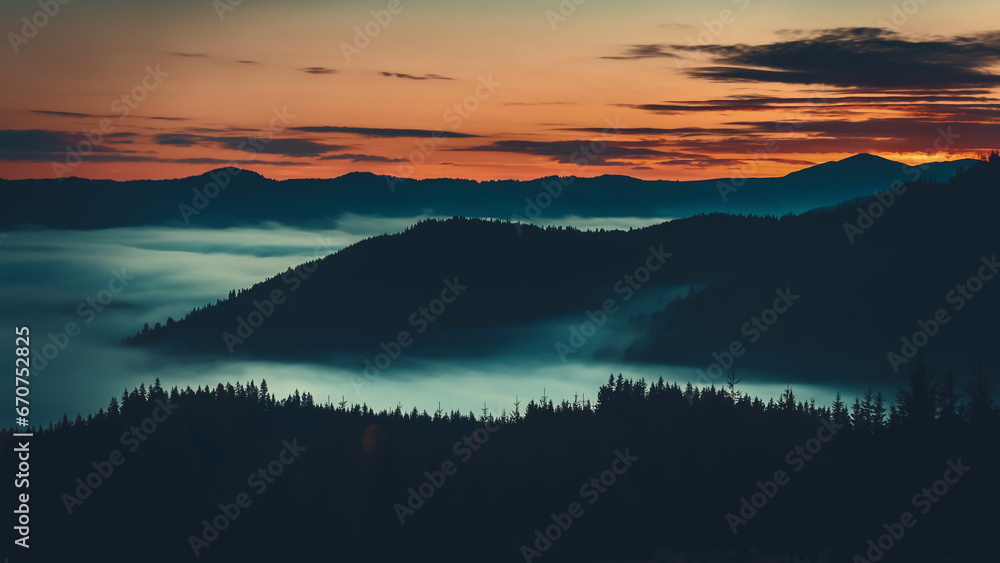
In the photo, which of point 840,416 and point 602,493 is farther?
point 840,416

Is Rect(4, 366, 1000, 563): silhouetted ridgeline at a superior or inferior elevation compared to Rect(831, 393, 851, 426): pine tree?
inferior

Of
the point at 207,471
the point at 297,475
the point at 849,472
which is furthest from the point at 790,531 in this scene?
the point at 207,471

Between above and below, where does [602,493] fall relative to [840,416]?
below

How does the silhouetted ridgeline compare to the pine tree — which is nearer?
the silhouetted ridgeline

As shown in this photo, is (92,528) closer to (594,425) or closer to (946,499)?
(594,425)

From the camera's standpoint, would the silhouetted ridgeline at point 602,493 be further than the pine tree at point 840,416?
No

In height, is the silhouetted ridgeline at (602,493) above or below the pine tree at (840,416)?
below

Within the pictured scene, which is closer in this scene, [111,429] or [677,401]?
[677,401]

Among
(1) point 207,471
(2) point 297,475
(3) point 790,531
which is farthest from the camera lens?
(1) point 207,471
